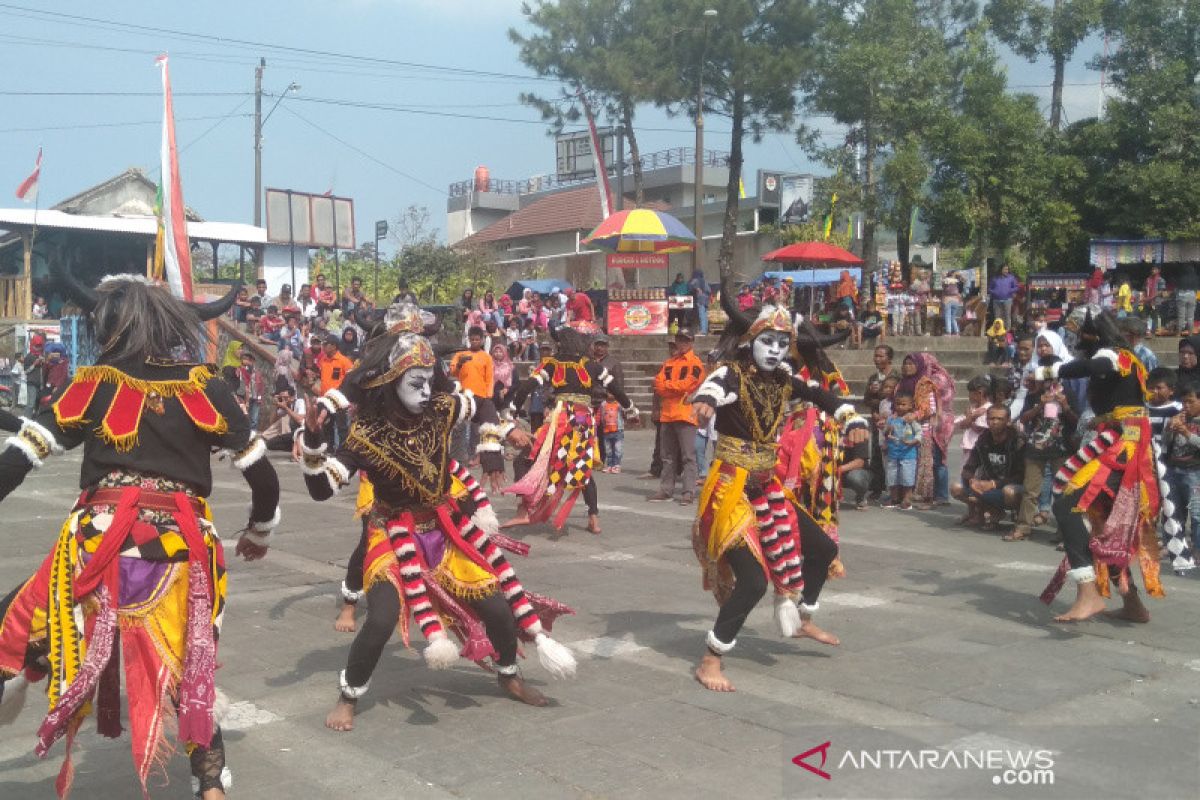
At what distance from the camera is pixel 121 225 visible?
2958cm

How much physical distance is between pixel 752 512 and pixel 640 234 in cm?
1927

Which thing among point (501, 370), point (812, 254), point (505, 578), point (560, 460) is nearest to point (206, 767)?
point (505, 578)

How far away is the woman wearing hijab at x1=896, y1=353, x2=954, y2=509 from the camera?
12.6m

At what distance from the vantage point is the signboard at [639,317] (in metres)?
27.1

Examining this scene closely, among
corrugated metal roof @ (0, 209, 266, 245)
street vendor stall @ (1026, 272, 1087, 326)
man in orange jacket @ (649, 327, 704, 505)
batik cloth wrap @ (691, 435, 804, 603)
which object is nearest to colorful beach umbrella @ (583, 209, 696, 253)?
street vendor stall @ (1026, 272, 1087, 326)

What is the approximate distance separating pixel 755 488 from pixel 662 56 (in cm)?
2725

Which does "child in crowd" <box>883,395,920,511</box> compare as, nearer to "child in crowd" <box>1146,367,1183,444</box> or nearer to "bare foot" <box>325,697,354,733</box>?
"child in crowd" <box>1146,367,1183,444</box>

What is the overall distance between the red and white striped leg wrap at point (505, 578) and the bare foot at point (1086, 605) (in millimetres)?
3595

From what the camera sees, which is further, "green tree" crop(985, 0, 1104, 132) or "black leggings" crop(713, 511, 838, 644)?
"green tree" crop(985, 0, 1104, 132)

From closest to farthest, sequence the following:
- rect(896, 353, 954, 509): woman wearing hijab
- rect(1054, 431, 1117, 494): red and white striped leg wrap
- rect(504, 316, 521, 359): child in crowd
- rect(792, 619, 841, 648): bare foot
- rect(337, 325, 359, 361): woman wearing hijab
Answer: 1. rect(792, 619, 841, 648): bare foot
2. rect(1054, 431, 1117, 494): red and white striped leg wrap
3. rect(896, 353, 954, 509): woman wearing hijab
4. rect(337, 325, 359, 361): woman wearing hijab
5. rect(504, 316, 521, 359): child in crowd

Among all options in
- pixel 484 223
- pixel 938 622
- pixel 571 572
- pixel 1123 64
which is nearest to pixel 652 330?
pixel 1123 64

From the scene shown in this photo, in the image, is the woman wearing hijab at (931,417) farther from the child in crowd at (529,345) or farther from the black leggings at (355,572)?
the child in crowd at (529,345)

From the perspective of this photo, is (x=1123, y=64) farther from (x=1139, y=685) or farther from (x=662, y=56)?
(x=1139, y=685)

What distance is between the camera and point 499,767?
4.94 m
